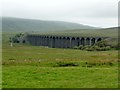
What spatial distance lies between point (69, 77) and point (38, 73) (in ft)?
11.3

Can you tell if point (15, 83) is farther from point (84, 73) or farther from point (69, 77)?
point (84, 73)

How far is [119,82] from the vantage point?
83.9ft

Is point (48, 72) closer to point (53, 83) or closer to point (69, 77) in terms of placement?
point (69, 77)

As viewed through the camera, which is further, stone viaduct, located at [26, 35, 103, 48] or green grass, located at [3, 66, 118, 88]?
stone viaduct, located at [26, 35, 103, 48]

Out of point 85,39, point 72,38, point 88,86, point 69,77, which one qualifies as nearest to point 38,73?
point 69,77

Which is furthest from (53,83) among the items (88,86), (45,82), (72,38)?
(72,38)

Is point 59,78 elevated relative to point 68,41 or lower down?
lower down

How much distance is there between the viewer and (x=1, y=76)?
2841 centimetres

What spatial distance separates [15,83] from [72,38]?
147926 millimetres

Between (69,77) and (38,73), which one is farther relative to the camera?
(38,73)

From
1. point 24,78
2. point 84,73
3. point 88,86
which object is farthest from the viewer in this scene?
point 84,73

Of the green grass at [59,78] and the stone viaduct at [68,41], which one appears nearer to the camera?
the green grass at [59,78]

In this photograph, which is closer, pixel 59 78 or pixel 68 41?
pixel 59 78

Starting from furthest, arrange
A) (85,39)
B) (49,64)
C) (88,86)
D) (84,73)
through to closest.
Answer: (85,39), (49,64), (84,73), (88,86)
